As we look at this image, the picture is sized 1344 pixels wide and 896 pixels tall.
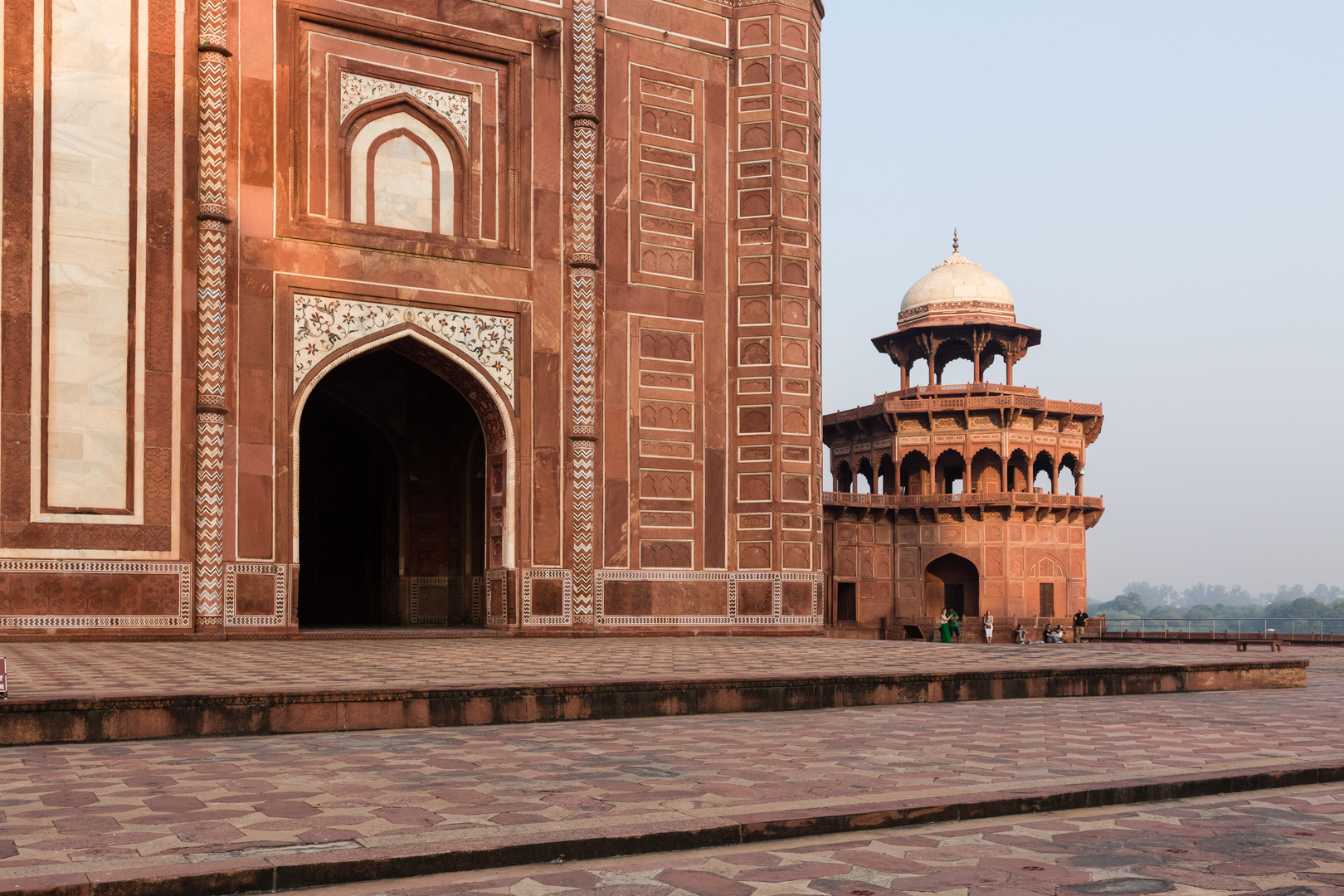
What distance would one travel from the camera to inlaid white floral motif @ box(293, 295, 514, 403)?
14.2m

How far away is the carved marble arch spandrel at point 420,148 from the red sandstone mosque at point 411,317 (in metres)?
0.04

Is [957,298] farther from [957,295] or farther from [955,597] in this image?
[955,597]

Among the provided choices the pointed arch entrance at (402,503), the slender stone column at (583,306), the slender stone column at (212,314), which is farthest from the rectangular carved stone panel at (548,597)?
A: the slender stone column at (212,314)

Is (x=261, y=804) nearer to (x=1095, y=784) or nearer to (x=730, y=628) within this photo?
(x=1095, y=784)

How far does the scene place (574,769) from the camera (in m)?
5.25

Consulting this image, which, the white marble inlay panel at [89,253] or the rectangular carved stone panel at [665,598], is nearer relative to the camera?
the white marble inlay panel at [89,253]

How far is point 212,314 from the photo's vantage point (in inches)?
532

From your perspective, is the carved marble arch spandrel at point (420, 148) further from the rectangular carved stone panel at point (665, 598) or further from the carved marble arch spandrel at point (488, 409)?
the rectangular carved stone panel at point (665, 598)

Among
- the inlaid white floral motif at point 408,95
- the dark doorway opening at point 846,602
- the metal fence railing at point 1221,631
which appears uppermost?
the inlaid white floral motif at point 408,95

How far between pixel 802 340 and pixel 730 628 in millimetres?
3855

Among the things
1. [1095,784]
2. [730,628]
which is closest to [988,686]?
[1095,784]

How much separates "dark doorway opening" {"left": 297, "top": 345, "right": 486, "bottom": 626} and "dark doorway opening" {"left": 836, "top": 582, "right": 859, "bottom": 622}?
12.6 metres

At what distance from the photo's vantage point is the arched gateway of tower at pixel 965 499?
28438 mm

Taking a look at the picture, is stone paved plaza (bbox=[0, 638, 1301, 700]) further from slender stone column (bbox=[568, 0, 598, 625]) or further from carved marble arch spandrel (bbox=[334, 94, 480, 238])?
carved marble arch spandrel (bbox=[334, 94, 480, 238])
